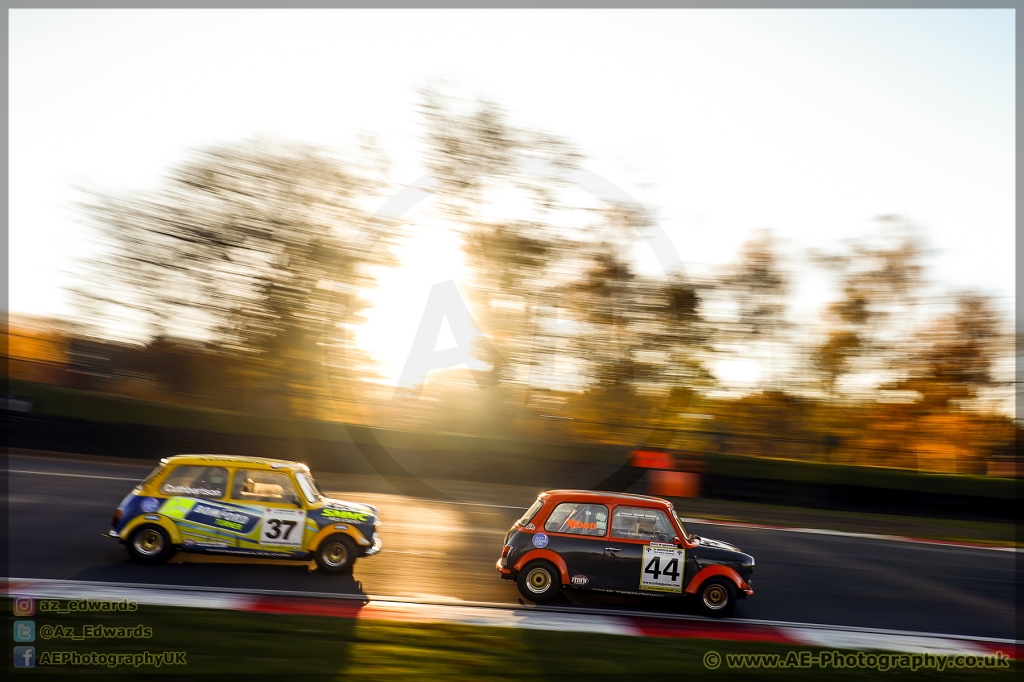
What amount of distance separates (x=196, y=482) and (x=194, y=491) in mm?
107

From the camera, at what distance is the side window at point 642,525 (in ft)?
28.1

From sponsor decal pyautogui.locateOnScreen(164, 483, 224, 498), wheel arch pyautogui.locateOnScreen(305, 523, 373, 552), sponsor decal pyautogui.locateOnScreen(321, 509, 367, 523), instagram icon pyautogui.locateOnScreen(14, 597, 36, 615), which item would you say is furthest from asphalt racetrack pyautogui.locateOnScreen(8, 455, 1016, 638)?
instagram icon pyautogui.locateOnScreen(14, 597, 36, 615)

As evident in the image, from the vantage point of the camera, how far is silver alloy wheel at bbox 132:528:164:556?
28.9ft

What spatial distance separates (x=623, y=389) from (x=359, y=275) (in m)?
8.40

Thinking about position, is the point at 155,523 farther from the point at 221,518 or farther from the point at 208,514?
the point at 221,518

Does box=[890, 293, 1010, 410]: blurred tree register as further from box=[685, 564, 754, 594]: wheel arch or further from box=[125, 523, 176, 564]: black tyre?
box=[125, 523, 176, 564]: black tyre

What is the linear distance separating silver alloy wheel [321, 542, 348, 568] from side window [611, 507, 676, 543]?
126 inches

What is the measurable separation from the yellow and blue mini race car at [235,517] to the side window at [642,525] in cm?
298

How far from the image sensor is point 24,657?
596 centimetres

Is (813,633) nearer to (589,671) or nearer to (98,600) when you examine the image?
(589,671)

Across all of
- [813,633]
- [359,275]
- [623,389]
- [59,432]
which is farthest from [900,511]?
[59,432]

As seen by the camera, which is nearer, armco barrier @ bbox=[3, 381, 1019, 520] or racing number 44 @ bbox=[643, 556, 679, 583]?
racing number 44 @ bbox=[643, 556, 679, 583]

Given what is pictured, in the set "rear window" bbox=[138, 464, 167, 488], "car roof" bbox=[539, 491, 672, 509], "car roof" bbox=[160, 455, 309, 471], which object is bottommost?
"car roof" bbox=[539, 491, 672, 509]

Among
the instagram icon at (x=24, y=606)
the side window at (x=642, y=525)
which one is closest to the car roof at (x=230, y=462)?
the instagram icon at (x=24, y=606)
